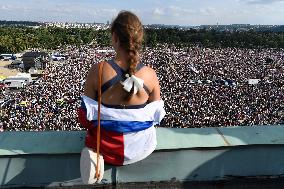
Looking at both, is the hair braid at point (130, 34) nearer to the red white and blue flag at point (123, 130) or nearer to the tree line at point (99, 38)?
the red white and blue flag at point (123, 130)

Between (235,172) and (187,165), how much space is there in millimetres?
346

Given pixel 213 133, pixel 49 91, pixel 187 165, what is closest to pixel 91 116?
pixel 187 165

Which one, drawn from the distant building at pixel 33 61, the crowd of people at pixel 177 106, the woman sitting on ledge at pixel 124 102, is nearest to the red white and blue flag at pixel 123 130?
the woman sitting on ledge at pixel 124 102

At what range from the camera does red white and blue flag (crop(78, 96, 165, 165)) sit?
89.0 inches

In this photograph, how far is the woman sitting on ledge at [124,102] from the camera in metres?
2.15

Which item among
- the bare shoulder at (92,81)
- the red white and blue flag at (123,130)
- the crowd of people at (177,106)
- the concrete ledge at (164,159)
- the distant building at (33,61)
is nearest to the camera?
the bare shoulder at (92,81)

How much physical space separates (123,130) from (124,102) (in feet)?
0.57

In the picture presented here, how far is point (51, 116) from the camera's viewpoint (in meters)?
21.3

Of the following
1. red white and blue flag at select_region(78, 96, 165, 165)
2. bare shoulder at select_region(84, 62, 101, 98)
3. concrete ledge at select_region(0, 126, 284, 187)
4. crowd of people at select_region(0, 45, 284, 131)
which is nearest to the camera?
bare shoulder at select_region(84, 62, 101, 98)

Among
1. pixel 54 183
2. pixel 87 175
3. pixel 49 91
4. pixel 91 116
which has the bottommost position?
pixel 49 91

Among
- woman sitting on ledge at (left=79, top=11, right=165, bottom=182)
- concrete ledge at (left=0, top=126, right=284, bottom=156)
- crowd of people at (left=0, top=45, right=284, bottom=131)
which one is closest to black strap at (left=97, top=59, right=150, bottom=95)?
woman sitting on ledge at (left=79, top=11, right=165, bottom=182)

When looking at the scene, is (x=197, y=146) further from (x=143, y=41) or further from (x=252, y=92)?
(x=252, y=92)

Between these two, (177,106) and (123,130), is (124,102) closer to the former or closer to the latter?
(123,130)

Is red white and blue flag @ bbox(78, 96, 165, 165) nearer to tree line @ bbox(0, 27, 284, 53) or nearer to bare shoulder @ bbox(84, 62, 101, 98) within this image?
bare shoulder @ bbox(84, 62, 101, 98)
